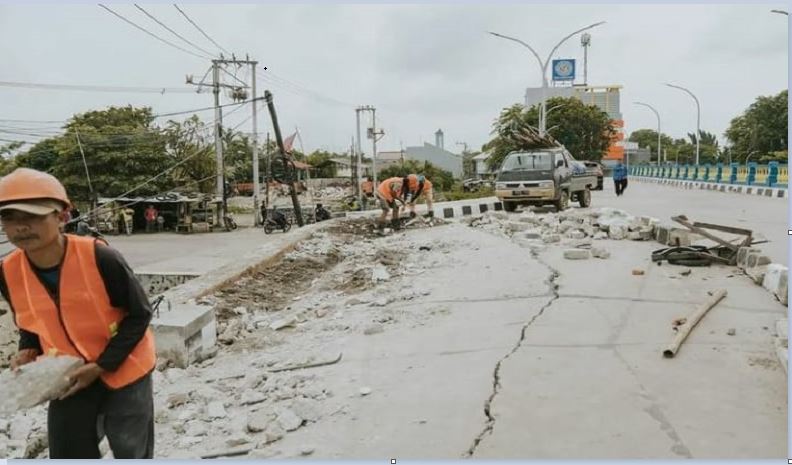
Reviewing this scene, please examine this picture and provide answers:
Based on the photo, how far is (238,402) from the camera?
399 centimetres

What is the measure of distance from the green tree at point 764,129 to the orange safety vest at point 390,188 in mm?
35900

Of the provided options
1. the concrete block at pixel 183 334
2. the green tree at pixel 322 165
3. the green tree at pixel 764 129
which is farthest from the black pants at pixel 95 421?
the green tree at pixel 322 165

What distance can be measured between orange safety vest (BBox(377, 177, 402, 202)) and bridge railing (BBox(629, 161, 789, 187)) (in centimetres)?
907

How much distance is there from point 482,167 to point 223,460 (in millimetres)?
73153

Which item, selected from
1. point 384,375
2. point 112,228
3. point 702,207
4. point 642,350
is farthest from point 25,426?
point 112,228

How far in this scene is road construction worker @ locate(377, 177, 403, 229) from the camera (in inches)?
505

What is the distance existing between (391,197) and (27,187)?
36.1 feet

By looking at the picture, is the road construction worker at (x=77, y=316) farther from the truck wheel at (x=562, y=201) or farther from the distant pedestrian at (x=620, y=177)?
the distant pedestrian at (x=620, y=177)

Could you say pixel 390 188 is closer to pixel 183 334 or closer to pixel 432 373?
pixel 183 334

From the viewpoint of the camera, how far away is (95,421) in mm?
2275

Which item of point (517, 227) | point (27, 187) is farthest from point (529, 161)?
point (27, 187)

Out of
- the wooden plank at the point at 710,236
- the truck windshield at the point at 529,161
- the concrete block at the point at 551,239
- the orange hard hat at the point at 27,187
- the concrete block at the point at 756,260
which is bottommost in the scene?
the concrete block at the point at 551,239

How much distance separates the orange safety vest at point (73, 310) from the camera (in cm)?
213

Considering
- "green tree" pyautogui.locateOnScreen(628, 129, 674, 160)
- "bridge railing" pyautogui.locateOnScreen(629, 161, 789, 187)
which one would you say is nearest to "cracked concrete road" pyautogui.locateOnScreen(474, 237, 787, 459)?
"bridge railing" pyautogui.locateOnScreen(629, 161, 789, 187)
